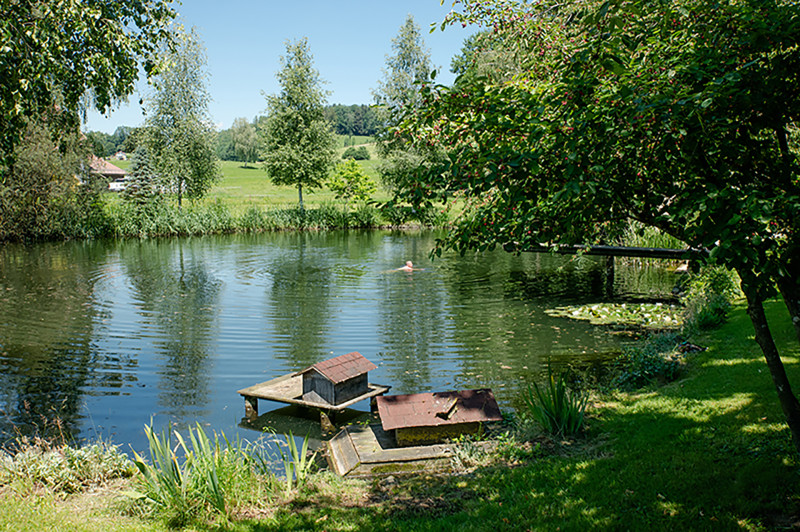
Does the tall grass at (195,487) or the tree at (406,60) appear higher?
the tree at (406,60)

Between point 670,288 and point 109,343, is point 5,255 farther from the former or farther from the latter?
point 670,288

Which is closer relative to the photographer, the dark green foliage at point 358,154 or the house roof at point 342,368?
the house roof at point 342,368

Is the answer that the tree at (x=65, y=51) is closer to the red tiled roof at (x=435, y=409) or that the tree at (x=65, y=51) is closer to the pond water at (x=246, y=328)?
the pond water at (x=246, y=328)

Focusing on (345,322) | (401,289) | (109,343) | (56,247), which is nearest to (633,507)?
(345,322)

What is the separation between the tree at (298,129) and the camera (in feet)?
152

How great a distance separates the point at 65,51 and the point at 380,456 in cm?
821

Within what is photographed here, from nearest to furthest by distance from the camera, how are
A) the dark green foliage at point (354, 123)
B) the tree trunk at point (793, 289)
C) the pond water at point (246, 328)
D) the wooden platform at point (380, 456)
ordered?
the tree trunk at point (793, 289), the wooden platform at point (380, 456), the pond water at point (246, 328), the dark green foliage at point (354, 123)

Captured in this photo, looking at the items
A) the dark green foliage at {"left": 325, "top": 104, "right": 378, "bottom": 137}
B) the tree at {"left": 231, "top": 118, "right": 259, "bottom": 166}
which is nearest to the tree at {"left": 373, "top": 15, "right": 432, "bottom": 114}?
the tree at {"left": 231, "top": 118, "right": 259, "bottom": 166}

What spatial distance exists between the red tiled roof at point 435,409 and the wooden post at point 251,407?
8.95ft

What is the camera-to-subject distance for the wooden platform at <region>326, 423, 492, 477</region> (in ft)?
23.3

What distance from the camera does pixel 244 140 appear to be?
109438mm

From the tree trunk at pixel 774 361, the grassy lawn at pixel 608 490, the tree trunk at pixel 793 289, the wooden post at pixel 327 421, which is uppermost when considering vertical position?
the tree trunk at pixel 793 289

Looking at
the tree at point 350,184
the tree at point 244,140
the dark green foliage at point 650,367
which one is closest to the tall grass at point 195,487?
the dark green foliage at point 650,367

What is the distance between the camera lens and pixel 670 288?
20219 millimetres
